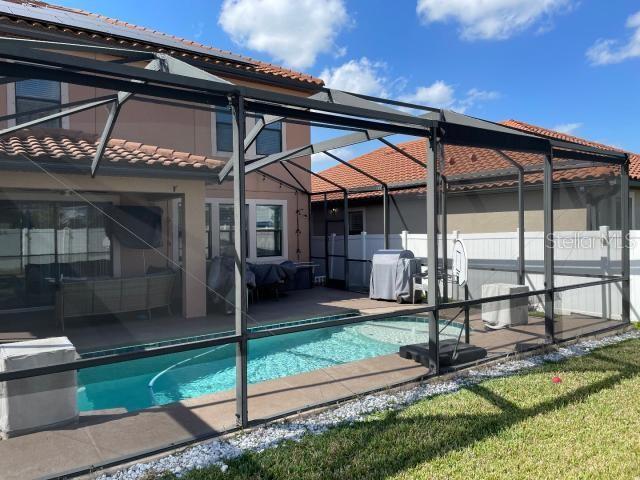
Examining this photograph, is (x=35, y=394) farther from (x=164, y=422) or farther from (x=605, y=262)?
(x=605, y=262)

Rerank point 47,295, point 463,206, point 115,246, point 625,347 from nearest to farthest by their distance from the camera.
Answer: point 625,347
point 47,295
point 115,246
point 463,206

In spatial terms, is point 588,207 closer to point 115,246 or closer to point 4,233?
point 115,246

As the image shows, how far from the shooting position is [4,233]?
24.5 ft

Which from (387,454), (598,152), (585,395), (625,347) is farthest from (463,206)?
(387,454)

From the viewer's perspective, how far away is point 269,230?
40.1 feet

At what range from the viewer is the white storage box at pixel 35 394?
3.53 m

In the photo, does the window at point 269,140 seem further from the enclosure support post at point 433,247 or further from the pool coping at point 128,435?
the pool coping at point 128,435

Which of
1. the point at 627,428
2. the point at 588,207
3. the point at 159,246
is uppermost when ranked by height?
the point at 588,207

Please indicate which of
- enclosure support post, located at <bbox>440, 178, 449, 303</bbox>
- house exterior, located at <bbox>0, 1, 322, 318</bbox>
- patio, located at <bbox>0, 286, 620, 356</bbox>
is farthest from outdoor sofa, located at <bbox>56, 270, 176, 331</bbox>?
enclosure support post, located at <bbox>440, 178, 449, 303</bbox>

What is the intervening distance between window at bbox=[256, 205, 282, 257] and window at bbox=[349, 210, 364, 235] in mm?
4103

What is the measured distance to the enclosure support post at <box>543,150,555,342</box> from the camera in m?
6.36

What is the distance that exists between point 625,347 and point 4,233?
9419 mm

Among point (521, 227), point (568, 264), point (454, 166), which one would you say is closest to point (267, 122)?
point (454, 166)

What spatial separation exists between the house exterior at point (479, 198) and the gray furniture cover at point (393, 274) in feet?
4.67
